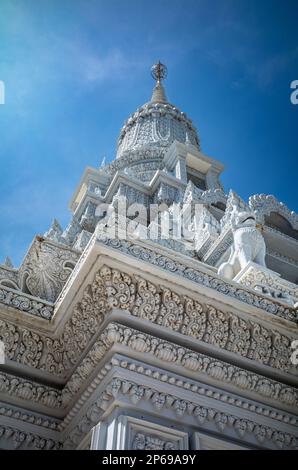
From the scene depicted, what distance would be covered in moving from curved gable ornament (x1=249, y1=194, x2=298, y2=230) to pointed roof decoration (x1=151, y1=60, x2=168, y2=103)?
55.8 feet

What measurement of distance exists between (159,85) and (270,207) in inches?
791

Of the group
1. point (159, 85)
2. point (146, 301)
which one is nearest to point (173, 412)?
point (146, 301)

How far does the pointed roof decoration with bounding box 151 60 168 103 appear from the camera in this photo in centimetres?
2727

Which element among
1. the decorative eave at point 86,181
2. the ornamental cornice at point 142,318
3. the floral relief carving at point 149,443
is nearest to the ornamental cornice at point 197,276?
the ornamental cornice at point 142,318

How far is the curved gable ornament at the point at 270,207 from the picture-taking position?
10.4 m

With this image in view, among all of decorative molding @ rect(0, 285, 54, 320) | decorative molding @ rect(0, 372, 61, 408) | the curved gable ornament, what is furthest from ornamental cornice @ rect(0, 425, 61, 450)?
the curved gable ornament

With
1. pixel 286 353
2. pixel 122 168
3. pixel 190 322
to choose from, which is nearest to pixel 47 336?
pixel 190 322

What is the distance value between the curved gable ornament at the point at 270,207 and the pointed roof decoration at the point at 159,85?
17018 millimetres
